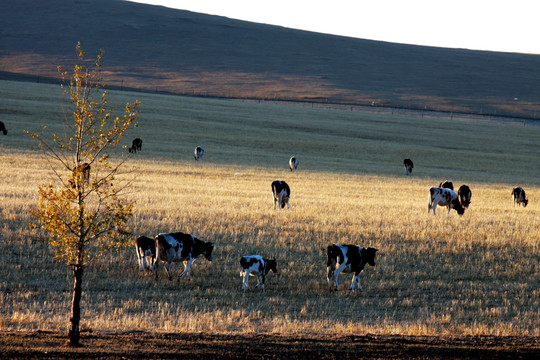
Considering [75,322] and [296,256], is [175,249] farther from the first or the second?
[75,322]

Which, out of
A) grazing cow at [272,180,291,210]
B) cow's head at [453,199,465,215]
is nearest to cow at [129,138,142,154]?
grazing cow at [272,180,291,210]

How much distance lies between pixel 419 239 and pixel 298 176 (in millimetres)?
20022

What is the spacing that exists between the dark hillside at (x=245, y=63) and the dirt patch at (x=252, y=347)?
11628 cm

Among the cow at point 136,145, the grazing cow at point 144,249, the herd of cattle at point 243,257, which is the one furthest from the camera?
the cow at point 136,145

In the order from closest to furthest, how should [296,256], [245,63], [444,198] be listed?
[296,256], [444,198], [245,63]

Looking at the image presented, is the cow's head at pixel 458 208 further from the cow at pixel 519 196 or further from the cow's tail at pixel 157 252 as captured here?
the cow's tail at pixel 157 252

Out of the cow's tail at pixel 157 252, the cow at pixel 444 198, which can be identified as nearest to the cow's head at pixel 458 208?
the cow at pixel 444 198

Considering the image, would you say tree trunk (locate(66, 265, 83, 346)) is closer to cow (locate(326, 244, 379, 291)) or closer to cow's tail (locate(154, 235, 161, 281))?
cow's tail (locate(154, 235, 161, 281))

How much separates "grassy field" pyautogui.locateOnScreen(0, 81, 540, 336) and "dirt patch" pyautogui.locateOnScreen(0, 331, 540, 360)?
3.14 feet

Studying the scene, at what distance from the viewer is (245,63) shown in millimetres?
164500

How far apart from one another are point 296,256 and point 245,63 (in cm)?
15065

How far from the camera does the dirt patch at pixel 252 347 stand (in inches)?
338

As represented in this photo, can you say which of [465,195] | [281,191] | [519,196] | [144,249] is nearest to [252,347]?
[144,249]

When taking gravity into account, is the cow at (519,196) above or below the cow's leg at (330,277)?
above
